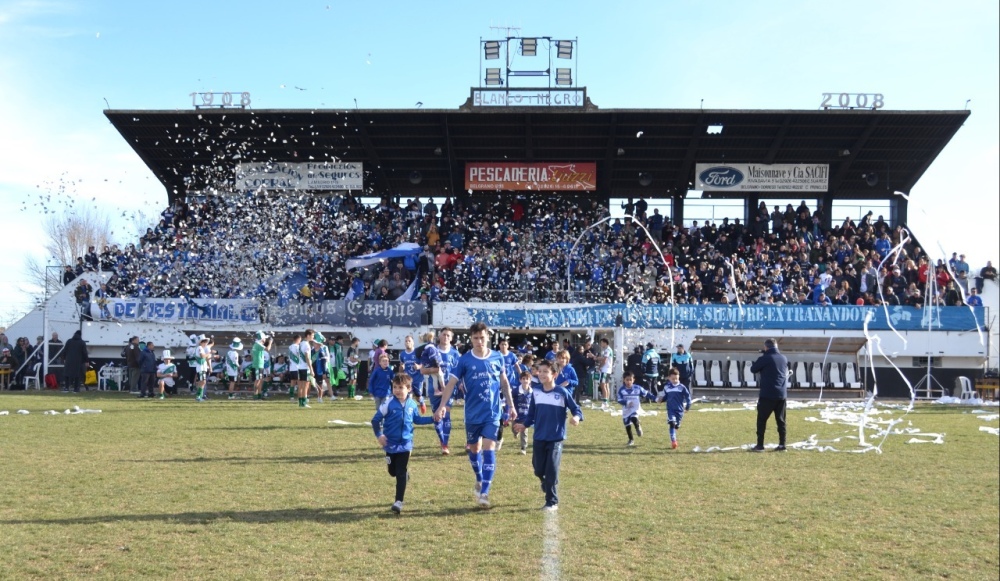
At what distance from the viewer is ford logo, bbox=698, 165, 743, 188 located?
40156 millimetres

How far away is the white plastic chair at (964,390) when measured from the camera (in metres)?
30.4

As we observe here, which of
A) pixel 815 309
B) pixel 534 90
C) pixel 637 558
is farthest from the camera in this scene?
pixel 534 90

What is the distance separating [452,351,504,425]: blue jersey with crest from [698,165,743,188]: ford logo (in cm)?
3207

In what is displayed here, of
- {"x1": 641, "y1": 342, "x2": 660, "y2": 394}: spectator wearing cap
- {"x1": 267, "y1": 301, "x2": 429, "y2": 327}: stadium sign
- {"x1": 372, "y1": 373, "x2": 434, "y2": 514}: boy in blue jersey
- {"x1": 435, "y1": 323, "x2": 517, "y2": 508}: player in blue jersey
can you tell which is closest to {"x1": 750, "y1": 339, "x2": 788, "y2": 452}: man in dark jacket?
{"x1": 435, "y1": 323, "x2": 517, "y2": 508}: player in blue jersey

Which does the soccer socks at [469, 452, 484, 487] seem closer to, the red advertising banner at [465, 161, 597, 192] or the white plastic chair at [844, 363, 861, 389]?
the white plastic chair at [844, 363, 861, 389]

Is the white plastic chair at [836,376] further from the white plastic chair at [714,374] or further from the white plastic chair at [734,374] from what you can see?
the white plastic chair at [714,374]

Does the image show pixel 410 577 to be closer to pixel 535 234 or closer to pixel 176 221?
pixel 535 234

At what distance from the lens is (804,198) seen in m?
41.4

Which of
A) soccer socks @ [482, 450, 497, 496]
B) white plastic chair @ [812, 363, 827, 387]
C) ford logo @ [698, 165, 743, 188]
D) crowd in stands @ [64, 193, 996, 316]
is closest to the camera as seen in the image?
soccer socks @ [482, 450, 497, 496]

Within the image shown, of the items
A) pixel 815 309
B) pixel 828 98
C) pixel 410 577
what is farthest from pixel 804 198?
pixel 410 577

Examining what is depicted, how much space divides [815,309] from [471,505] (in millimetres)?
25513

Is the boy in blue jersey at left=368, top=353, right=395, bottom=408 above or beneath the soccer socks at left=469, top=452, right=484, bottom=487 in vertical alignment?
above

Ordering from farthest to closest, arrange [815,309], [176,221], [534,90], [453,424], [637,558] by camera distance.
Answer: [176,221], [534,90], [815,309], [453,424], [637,558]

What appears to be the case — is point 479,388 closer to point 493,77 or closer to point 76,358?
point 76,358
